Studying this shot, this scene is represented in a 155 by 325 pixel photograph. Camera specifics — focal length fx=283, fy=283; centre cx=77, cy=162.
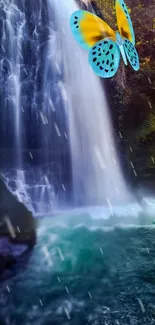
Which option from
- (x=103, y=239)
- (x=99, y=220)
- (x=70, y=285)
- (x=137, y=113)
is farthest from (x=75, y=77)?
(x=70, y=285)

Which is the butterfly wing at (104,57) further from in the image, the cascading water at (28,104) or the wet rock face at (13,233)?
the cascading water at (28,104)

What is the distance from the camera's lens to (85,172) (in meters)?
10.1

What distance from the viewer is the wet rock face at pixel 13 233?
5316mm

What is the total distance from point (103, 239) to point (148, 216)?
2.44 metres

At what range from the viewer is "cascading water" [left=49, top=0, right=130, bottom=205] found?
31.4 ft

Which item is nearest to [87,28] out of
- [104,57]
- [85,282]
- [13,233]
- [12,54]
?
[104,57]

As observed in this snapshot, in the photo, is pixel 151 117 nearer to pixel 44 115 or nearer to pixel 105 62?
pixel 44 115

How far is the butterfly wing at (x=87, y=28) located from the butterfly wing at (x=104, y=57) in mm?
71

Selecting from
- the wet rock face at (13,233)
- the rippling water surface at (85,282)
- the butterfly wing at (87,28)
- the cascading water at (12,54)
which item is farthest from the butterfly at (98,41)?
the cascading water at (12,54)

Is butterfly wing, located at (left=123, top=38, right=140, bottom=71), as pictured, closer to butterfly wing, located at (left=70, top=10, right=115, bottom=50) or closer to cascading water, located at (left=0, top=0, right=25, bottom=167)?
butterfly wing, located at (left=70, top=10, right=115, bottom=50)

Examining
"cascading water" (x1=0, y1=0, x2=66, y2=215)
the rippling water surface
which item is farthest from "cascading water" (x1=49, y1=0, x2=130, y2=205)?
the rippling water surface

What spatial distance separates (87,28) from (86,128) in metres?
7.46

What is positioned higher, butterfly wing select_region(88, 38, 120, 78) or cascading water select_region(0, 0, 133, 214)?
butterfly wing select_region(88, 38, 120, 78)

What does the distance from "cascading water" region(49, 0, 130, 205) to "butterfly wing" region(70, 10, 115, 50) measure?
6990mm
